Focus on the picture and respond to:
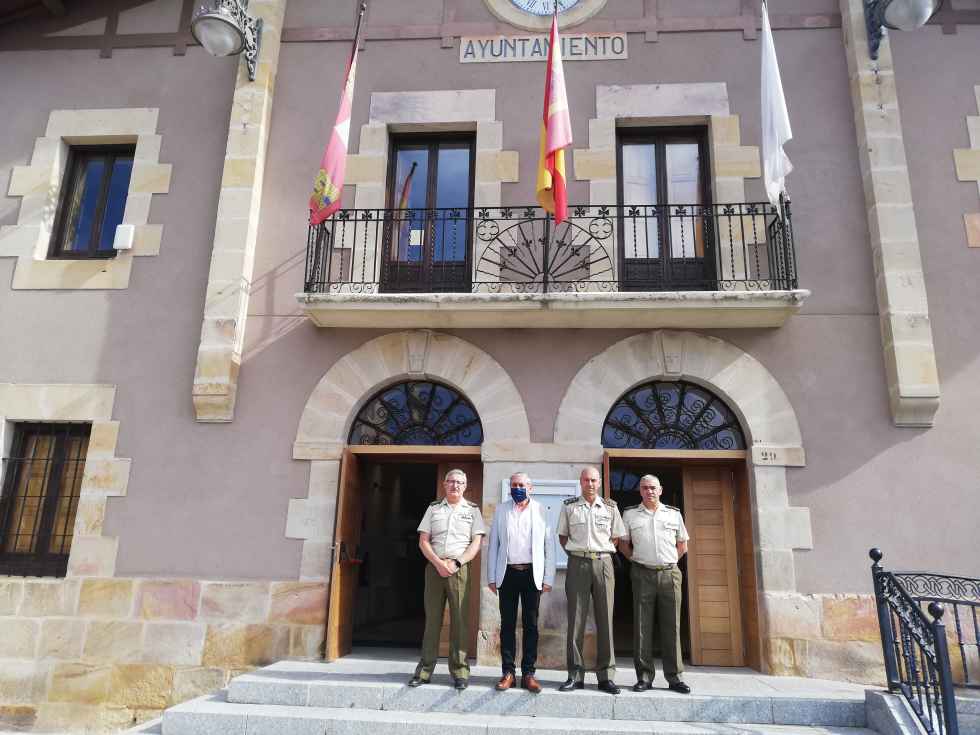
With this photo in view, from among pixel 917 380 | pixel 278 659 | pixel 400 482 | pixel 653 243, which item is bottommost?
pixel 278 659

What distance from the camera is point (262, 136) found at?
7863 millimetres

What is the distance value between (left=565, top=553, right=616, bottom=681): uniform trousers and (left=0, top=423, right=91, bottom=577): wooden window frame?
4992mm

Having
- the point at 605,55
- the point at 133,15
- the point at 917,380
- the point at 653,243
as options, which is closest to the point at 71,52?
the point at 133,15

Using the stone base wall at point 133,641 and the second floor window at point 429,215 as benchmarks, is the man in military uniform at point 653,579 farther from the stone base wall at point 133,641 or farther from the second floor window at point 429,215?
the second floor window at point 429,215

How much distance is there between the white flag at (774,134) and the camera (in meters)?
6.74

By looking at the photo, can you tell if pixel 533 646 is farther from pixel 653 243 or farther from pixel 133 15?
pixel 133 15

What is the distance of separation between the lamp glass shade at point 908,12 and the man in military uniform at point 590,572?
5.27 meters

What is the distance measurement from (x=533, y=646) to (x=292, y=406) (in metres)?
3.40

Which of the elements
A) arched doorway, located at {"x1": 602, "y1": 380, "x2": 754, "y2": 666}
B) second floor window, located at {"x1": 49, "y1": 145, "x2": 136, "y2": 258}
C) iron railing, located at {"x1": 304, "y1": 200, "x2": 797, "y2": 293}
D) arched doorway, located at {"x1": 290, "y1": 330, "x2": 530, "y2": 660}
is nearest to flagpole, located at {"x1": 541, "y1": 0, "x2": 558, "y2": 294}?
iron railing, located at {"x1": 304, "y1": 200, "x2": 797, "y2": 293}

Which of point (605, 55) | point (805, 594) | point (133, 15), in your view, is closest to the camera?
point (805, 594)

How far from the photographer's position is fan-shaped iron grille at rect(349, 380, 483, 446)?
725cm

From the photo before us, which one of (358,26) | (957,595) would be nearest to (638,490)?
(957,595)

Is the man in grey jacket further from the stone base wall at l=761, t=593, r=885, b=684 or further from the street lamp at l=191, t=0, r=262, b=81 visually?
the street lamp at l=191, t=0, r=262, b=81

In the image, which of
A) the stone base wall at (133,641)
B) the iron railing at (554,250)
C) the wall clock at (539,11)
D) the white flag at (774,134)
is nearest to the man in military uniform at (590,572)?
the iron railing at (554,250)
